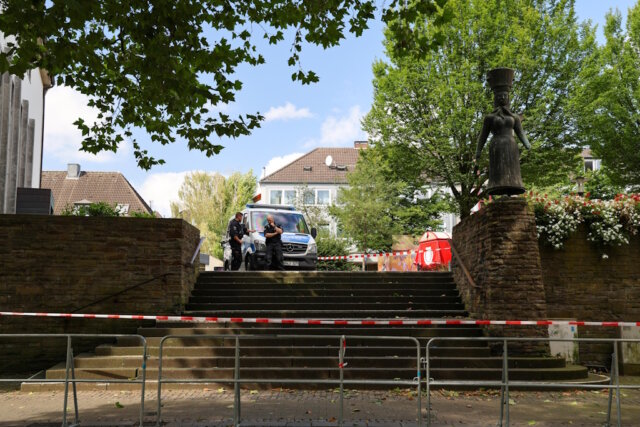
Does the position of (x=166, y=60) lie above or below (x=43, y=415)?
above

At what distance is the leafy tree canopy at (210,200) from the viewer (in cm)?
5803

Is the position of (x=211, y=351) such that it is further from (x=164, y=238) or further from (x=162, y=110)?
(x=162, y=110)

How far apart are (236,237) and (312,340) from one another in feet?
21.8

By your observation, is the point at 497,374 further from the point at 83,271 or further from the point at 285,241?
the point at 285,241

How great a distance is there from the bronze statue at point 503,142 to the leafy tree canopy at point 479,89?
47.6 ft

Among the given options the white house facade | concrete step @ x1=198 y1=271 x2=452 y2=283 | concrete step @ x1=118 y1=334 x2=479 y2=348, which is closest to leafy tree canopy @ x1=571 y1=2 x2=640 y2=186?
concrete step @ x1=198 y1=271 x2=452 y2=283

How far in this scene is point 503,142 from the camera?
12422mm

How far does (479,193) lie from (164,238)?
763 inches

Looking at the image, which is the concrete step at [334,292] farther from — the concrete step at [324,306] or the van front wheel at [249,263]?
the van front wheel at [249,263]

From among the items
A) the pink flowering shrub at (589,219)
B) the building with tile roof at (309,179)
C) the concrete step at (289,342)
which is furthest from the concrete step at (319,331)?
the building with tile roof at (309,179)

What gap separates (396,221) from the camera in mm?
43094

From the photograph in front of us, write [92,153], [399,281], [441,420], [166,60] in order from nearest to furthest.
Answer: [441,420] < [166,60] < [92,153] < [399,281]

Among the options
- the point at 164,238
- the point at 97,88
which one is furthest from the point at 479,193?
the point at 97,88

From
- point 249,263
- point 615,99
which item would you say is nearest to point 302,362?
point 249,263
